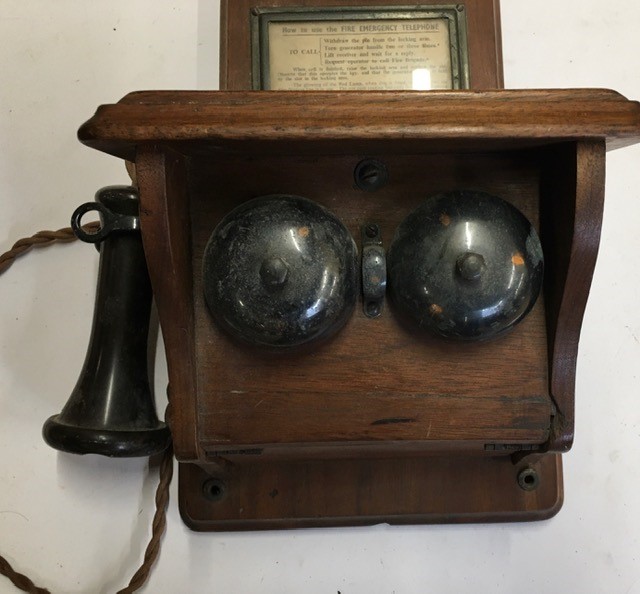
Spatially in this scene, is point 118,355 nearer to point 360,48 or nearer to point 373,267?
point 373,267

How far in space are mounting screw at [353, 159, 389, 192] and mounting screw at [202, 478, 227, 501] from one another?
17.3 inches

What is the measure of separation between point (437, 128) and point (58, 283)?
59 centimetres

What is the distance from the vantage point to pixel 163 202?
610 millimetres

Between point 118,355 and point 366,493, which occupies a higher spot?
point 118,355

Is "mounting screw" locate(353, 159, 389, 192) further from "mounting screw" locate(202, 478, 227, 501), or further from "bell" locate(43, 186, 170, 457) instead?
"mounting screw" locate(202, 478, 227, 501)

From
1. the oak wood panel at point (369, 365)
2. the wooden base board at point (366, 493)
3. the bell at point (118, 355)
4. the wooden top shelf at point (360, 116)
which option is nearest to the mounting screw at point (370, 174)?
the oak wood panel at point (369, 365)

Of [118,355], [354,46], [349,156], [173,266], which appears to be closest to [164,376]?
[118,355]

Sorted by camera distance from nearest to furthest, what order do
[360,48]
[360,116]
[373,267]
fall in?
[360,116]
[373,267]
[360,48]

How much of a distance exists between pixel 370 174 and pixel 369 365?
0.21m

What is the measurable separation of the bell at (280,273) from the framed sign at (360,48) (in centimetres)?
25

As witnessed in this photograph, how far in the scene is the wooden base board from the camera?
0.85 meters

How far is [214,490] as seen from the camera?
85 centimetres

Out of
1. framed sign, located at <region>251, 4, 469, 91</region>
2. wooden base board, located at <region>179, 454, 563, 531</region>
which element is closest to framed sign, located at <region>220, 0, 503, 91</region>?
framed sign, located at <region>251, 4, 469, 91</region>

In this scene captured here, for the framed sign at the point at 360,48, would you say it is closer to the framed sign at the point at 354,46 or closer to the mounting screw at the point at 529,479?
the framed sign at the point at 354,46
